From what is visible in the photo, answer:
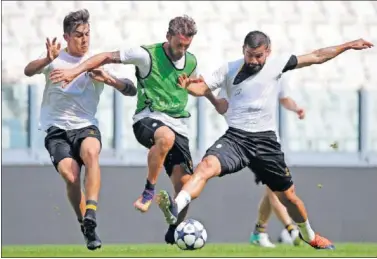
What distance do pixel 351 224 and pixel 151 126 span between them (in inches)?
260

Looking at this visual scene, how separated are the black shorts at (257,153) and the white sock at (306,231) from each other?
1.95ft

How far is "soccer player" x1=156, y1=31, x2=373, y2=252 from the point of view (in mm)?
17312

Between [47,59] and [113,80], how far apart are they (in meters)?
0.71

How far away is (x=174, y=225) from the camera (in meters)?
18.4

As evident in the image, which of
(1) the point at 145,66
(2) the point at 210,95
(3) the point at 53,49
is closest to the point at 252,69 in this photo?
(2) the point at 210,95

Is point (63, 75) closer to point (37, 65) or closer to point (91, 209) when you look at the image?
point (37, 65)

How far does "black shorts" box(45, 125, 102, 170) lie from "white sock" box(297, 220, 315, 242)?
2272 millimetres

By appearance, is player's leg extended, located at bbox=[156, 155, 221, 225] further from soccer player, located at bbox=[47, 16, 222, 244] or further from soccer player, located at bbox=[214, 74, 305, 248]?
soccer player, located at bbox=[214, 74, 305, 248]

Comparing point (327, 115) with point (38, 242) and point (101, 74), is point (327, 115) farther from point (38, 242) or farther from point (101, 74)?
point (101, 74)

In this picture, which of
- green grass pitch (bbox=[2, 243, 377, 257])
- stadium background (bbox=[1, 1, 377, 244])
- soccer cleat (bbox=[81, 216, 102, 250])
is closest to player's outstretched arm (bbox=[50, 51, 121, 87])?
soccer cleat (bbox=[81, 216, 102, 250])

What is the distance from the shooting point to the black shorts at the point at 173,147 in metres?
17.6

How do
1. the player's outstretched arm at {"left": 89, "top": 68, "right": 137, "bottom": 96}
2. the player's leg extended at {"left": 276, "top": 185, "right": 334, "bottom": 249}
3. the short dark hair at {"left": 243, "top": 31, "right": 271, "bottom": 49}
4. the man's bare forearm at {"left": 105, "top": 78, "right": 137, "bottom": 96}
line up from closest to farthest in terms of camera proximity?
1. the short dark hair at {"left": 243, "top": 31, "right": 271, "bottom": 49}
2. the player's outstretched arm at {"left": 89, "top": 68, "right": 137, "bottom": 96}
3. the man's bare forearm at {"left": 105, "top": 78, "right": 137, "bottom": 96}
4. the player's leg extended at {"left": 276, "top": 185, "right": 334, "bottom": 249}

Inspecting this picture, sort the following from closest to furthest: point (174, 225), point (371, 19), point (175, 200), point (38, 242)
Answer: point (175, 200) < point (174, 225) < point (38, 242) < point (371, 19)

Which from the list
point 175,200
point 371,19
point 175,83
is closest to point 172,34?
point 175,83
